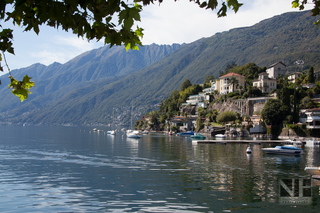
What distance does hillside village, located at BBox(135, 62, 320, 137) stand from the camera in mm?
72812

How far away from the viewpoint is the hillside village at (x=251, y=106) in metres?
72.8

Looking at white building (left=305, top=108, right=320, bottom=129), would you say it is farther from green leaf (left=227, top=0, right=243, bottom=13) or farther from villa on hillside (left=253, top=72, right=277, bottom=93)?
green leaf (left=227, top=0, right=243, bottom=13)

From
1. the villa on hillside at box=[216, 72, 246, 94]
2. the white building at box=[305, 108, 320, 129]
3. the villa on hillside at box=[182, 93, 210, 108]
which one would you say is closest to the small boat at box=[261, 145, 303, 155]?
the white building at box=[305, 108, 320, 129]

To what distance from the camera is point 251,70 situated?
115438 millimetres

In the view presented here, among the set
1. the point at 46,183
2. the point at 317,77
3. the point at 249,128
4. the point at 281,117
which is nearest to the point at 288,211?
the point at 46,183

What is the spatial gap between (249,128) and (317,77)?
36161 mm

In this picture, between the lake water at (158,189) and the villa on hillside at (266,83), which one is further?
the villa on hillside at (266,83)

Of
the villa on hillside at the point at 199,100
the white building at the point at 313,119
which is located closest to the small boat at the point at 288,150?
the white building at the point at 313,119

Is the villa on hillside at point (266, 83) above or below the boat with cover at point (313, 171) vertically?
above

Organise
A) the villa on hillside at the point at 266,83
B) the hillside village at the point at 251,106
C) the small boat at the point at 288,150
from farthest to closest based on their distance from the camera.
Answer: the villa on hillside at the point at 266,83
the hillside village at the point at 251,106
the small boat at the point at 288,150

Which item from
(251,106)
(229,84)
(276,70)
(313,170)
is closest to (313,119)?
(251,106)

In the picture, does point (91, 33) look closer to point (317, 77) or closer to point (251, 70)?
point (317, 77)

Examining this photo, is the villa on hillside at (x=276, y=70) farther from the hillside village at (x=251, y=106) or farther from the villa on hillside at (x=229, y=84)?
the villa on hillside at (x=229, y=84)

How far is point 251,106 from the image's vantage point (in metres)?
90.1
